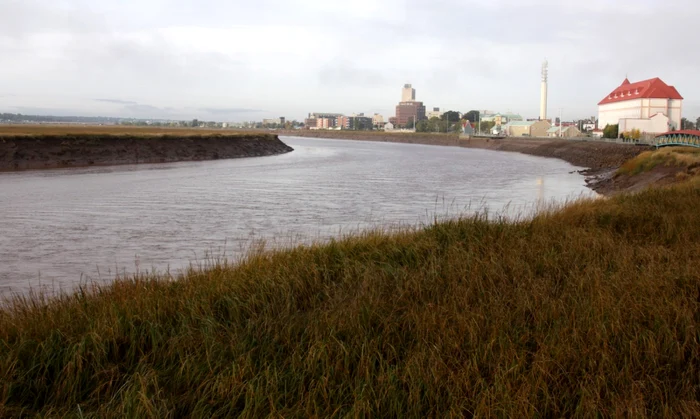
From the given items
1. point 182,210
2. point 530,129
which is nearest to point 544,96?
point 530,129

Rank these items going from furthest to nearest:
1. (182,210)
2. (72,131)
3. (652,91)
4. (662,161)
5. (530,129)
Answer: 1. (530,129)
2. (652,91)
3. (72,131)
4. (662,161)
5. (182,210)

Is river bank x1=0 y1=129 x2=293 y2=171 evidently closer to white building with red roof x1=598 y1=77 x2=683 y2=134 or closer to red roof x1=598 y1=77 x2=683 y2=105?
white building with red roof x1=598 y1=77 x2=683 y2=134

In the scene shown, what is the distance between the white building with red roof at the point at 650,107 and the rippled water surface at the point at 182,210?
68282 mm

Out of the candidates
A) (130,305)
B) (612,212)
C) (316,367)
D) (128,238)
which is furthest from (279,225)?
(316,367)

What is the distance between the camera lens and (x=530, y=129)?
16300 centimetres

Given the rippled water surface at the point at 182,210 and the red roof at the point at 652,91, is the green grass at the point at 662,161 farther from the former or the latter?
the red roof at the point at 652,91

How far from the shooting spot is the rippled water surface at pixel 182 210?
15.0 meters

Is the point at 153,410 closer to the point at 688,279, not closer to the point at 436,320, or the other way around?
the point at 436,320

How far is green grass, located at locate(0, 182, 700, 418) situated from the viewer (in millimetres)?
5480

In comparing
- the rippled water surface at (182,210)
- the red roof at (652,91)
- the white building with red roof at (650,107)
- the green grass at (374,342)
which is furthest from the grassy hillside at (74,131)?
the red roof at (652,91)

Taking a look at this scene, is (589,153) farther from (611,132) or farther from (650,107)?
(650,107)

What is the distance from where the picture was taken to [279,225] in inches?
824

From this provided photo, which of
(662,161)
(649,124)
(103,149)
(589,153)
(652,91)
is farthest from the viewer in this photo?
(652,91)

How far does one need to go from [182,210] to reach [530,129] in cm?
15028
